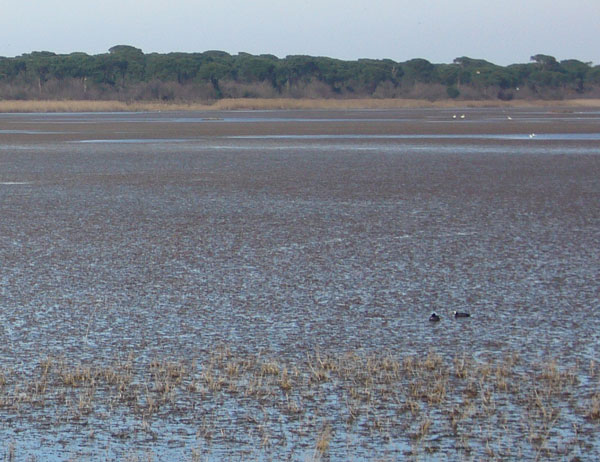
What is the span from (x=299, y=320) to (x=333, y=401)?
1.95 metres

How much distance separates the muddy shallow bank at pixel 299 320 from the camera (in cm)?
524

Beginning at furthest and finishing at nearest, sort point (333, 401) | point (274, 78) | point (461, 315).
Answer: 1. point (274, 78)
2. point (461, 315)
3. point (333, 401)

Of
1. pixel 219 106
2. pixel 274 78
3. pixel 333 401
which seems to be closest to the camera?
pixel 333 401

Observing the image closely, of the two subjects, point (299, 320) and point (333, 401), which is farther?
point (299, 320)

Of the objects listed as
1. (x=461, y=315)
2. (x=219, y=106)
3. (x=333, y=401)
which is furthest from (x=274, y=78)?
(x=333, y=401)

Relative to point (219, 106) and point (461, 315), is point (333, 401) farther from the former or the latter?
point (219, 106)

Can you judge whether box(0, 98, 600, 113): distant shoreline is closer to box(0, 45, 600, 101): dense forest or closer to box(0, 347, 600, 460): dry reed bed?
box(0, 45, 600, 101): dense forest

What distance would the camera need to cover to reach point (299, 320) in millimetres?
7645

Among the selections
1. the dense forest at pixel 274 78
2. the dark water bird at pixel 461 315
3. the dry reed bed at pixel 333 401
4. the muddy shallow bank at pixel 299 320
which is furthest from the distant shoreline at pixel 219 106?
the dry reed bed at pixel 333 401

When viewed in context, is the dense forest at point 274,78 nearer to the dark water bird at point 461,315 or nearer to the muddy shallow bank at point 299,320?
the muddy shallow bank at point 299,320

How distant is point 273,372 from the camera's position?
6270mm

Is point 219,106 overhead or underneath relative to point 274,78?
underneath

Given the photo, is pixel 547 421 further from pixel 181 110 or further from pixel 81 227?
pixel 181 110

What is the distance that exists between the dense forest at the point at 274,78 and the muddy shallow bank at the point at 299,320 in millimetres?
89111
